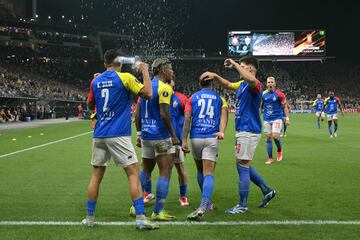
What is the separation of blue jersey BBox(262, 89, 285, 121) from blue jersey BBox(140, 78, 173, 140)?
24.7ft

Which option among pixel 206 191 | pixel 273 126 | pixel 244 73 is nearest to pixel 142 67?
pixel 244 73

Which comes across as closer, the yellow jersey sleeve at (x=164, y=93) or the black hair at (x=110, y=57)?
the black hair at (x=110, y=57)

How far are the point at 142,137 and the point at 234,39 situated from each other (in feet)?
175

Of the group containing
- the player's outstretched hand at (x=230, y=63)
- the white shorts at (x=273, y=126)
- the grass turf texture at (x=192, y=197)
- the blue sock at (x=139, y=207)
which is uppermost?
the player's outstretched hand at (x=230, y=63)

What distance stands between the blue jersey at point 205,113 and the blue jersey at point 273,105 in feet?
22.9

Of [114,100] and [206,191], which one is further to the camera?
[206,191]

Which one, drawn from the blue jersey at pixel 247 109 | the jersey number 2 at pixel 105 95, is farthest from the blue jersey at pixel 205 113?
the jersey number 2 at pixel 105 95

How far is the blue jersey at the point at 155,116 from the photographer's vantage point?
6288 mm

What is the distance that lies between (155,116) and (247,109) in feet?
4.94

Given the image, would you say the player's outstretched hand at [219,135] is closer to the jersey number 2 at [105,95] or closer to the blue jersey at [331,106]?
the jersey number 2 at [105,95]

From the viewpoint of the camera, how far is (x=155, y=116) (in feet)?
21.0

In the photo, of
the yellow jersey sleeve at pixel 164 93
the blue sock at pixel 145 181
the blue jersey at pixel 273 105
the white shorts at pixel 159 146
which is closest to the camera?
the yellow jersey sleeve at pixel 164 93

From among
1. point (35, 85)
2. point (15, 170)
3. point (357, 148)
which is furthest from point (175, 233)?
point (35, 85)

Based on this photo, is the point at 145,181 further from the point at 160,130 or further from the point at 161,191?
the point at 160,130
